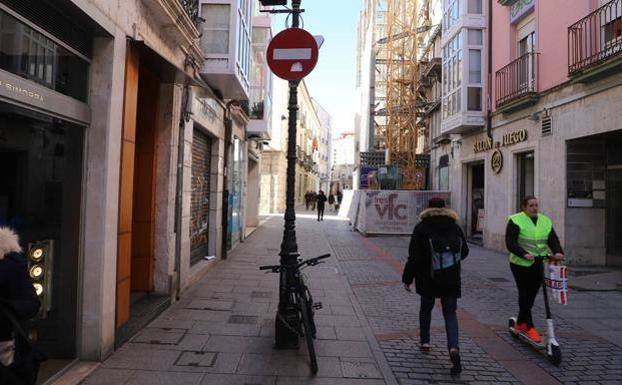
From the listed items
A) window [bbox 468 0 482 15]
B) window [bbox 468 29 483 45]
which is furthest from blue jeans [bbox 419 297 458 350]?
window [bbox 468 0 482 15]

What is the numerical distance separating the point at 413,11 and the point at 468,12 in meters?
14.8

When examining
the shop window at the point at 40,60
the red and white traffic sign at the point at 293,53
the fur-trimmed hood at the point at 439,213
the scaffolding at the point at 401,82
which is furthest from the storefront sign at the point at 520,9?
the scaffolding at the point at 401,82

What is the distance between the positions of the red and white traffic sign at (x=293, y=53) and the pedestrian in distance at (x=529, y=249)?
108 inches

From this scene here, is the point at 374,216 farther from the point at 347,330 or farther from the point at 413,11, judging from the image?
the point at 413,11

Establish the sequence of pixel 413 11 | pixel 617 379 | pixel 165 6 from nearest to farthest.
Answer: pixel 617 379 < pixel 165 6 < pixel 413 11

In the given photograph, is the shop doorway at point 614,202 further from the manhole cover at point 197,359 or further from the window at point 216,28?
the manhole cover at point 197,359

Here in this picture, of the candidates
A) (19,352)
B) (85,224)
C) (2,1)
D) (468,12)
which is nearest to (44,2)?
(2,1)

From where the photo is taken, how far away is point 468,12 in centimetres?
1608

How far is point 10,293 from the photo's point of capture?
102 inches

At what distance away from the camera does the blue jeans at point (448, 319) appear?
4.72m

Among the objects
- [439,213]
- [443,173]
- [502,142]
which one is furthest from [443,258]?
[443,173]

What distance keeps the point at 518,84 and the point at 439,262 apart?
10.1m

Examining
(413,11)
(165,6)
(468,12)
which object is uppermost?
(413,11)

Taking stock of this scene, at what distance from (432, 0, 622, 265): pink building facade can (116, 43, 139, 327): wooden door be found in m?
8.02
